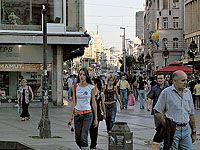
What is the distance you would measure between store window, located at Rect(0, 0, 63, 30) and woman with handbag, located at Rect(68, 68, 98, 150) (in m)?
17.7

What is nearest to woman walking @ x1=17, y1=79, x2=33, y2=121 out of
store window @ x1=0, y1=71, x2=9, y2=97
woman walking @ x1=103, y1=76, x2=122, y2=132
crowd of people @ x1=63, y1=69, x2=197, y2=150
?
crowd of people @ x1=63, y1=69, x2=197, y2=150

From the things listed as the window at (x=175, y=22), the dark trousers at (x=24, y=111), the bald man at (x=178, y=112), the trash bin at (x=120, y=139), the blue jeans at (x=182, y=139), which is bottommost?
the dark trousers at (x=24, y=111)

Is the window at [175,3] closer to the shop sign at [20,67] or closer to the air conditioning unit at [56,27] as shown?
the air conditioning unit at [56,27]

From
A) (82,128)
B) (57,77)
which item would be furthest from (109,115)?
(57,77)

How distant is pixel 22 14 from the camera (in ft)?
92.3

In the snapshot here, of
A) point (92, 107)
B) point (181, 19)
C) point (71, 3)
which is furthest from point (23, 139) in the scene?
point (181, 19)

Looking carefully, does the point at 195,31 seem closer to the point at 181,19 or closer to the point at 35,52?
the point at 181,19

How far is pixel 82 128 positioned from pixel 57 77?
1836 centimetres

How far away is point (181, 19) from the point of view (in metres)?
89.5

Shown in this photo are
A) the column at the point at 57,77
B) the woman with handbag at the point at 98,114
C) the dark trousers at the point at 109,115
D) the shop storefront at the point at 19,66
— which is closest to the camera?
the woman with handbag at the point at 98,114

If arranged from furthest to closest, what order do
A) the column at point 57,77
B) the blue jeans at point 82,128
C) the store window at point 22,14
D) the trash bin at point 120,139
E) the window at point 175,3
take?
1. the window at point 175,3
2. the column at point 57,77
3. the store window at point 22,14
4. the blue jeans at point 82,128
5. the trash bin at point 120,139

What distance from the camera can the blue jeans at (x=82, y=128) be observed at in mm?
10086

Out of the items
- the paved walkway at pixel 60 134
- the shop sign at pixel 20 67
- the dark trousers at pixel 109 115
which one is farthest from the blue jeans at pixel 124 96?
the dark trousers at pixel 109 115

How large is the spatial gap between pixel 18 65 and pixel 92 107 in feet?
59.5
